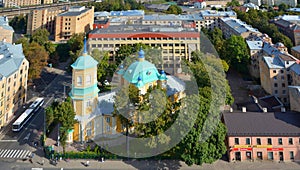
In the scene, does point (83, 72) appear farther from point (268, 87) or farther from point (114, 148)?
point (268, 87)

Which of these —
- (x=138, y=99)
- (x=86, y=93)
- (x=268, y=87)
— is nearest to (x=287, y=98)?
(x=268, y=87)

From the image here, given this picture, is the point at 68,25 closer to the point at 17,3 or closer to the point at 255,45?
the point at 255,45

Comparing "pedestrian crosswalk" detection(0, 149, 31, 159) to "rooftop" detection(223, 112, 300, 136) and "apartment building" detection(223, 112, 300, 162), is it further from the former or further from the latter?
"rooftop" detection(223, 112, 300, 136)

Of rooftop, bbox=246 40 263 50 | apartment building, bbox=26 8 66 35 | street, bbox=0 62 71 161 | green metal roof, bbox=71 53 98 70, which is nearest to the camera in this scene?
green metal roof, bbox=71 53 98 70

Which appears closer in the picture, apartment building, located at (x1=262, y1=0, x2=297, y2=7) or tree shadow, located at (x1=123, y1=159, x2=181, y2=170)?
tree shadow, located at (x1=123, y1=159, x2=181, y2=170)

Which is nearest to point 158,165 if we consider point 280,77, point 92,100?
point 92,100

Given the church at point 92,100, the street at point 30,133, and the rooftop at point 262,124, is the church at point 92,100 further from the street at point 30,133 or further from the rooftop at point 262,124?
the rooftop at point 262,124

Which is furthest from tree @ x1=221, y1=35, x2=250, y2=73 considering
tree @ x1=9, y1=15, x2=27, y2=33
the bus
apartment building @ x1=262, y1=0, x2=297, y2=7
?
apartment building @ x1=262, y1=0, x2=297, y2=7

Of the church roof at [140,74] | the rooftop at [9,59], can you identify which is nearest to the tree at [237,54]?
the church roof at [140,74]
